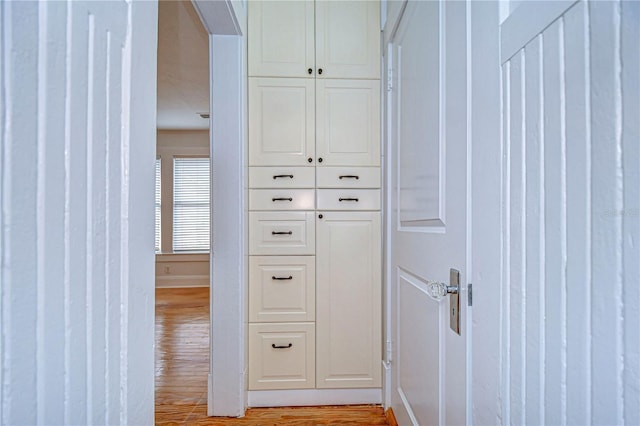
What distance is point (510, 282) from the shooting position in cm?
65

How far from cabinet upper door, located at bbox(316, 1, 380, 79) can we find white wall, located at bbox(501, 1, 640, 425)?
1.47 meters

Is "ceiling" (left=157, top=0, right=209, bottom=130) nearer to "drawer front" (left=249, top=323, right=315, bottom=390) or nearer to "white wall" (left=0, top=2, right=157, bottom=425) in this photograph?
"drawer front" (left=249, top=323, right=315, bottom=390)

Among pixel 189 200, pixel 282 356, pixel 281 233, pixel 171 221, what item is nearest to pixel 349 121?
pixel 281 233

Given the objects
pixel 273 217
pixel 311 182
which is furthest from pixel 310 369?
pixel 311 182

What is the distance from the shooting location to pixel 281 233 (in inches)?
80.0

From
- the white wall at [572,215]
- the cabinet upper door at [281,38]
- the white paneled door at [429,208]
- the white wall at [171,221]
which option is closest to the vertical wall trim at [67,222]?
the white wall at [572,215]

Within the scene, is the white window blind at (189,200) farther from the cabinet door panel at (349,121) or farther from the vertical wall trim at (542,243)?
the vertical wall trim at (542,243)

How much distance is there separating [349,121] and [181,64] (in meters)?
2.11

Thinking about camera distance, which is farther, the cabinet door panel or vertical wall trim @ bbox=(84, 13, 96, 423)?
the cabinet door panel

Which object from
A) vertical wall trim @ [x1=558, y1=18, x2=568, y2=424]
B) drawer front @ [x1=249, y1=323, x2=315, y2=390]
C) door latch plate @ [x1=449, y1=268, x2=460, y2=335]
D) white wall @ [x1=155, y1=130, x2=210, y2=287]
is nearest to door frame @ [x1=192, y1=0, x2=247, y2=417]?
drawer front @ [x1=249, y1=323, x2=315, y2=390]

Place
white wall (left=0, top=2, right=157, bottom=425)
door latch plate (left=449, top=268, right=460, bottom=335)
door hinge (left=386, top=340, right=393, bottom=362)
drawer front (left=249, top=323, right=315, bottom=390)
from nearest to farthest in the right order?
white wall (left=0, top=2, right=157, bottom=425) < door latch plate (left=449, top=268, right=460, bottom=335) < door hinge (left=386, top=340, right=393, bottom=362) < drawer front (left=249, top=323, right=315, bottom=390)

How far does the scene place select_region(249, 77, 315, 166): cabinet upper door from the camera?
2.03m

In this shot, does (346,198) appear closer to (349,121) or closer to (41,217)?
(349,121)

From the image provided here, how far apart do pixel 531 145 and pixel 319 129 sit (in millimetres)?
1546
